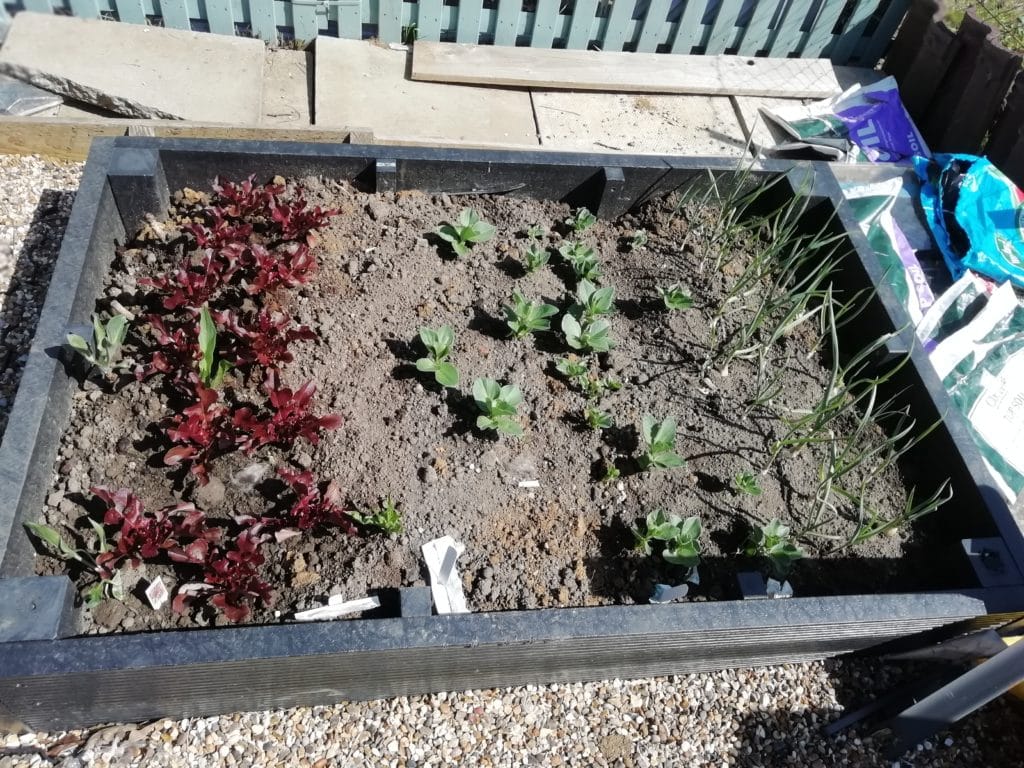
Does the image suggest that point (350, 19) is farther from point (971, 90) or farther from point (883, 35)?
point (971, 90)

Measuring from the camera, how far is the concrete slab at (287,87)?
3.79m

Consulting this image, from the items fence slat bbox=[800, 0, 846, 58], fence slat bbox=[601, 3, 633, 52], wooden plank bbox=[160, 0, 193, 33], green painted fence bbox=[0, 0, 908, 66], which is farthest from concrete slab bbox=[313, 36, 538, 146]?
fence slat bbox=[800, 0, 846, 58]

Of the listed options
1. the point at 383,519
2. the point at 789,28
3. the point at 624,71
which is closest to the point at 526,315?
the point at 383,519

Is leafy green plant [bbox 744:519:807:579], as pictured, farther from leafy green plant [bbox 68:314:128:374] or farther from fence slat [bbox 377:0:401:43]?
fence slat [bbox 377:0:401:43]

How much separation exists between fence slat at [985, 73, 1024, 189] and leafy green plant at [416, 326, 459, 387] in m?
3.19

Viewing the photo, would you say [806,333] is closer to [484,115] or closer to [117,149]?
[484,115]

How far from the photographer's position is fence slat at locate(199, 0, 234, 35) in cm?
398

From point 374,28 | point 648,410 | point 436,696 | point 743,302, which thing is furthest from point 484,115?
point 436,696

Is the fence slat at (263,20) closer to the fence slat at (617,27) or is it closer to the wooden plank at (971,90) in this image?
the fence slat at (617,27)

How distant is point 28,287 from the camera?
9.53 feet

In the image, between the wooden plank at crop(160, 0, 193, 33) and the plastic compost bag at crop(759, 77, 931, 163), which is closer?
the wooden plank at crop(160, 0, 193, 33)

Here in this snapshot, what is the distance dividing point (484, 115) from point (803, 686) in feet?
9.65

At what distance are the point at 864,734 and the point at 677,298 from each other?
1.42 m

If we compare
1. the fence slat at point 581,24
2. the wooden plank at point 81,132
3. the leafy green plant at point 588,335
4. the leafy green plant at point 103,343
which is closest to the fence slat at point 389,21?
the fence slat at point 581,24
